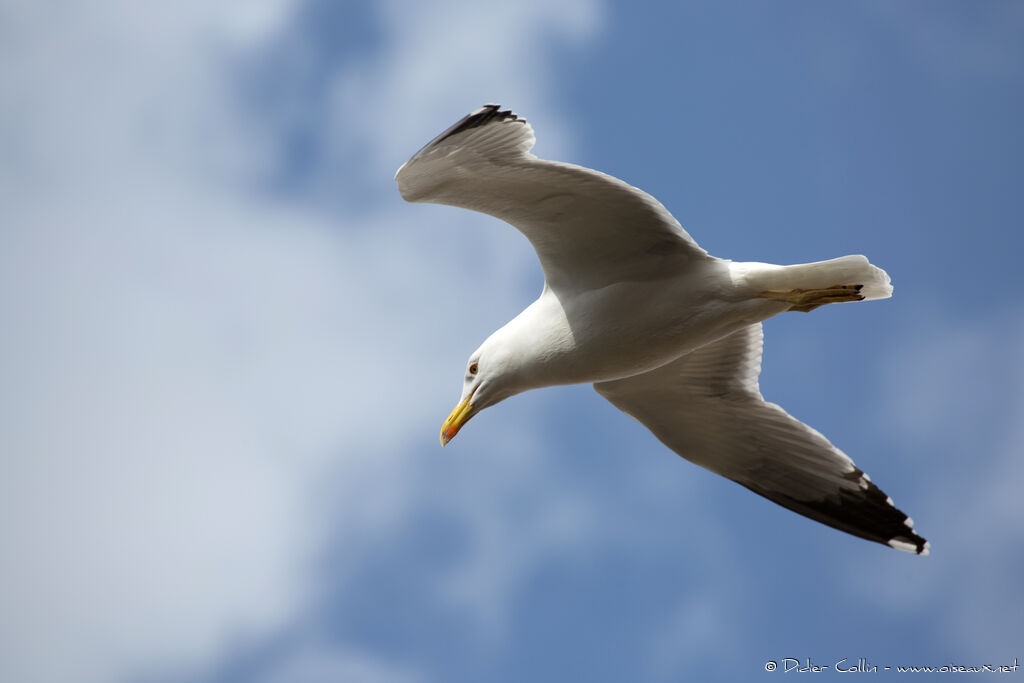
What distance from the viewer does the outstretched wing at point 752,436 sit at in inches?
256

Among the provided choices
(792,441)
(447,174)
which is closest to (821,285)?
(792,441)

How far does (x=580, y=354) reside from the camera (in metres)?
5.86

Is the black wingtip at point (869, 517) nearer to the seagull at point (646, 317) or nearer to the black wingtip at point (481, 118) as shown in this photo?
the seagull at point (646, 317)

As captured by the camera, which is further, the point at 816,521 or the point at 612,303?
the point at 816,521

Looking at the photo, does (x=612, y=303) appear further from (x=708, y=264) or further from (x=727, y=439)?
(x=727, y=439)

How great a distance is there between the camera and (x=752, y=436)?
6.66 metres

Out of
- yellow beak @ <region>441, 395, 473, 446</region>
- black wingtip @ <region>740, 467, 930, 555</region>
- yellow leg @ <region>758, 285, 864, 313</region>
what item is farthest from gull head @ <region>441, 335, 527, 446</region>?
black wingtip @ <region>740, 467, 930, 555</region>

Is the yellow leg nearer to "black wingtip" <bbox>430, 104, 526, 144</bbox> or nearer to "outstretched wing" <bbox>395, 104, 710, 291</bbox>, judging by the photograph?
"outstretched wing" <bbox>395, 104, 710, 291</bbox>

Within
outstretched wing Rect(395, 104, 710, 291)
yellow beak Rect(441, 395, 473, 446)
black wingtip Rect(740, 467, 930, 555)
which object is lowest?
black wingtip Rect(740, 467, 930, 555)

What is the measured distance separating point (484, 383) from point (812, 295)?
1721 mm

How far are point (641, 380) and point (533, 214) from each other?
1.41 m

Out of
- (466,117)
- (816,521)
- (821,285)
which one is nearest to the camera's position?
(466,117)

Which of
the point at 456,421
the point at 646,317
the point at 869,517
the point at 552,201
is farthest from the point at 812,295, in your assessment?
the point at 456,421

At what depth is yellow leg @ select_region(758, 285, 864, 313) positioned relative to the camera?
218 inches
